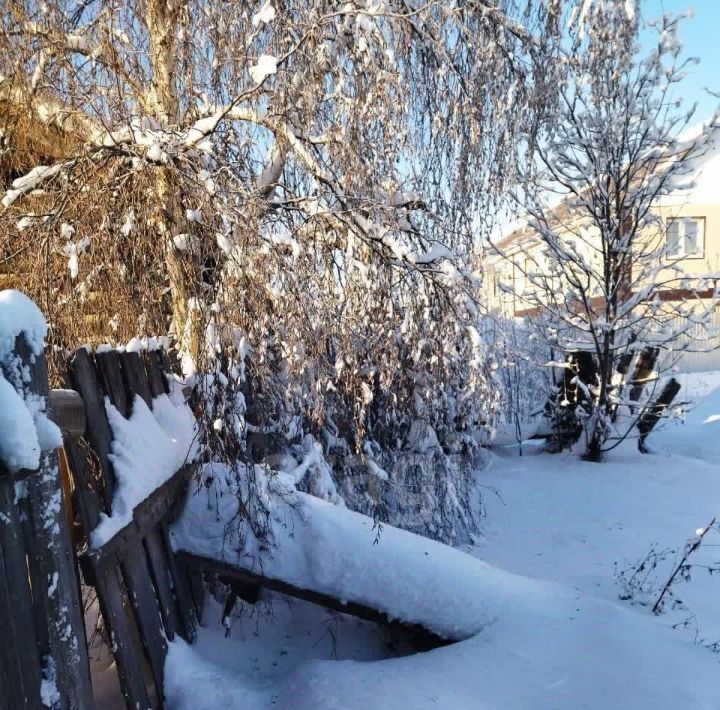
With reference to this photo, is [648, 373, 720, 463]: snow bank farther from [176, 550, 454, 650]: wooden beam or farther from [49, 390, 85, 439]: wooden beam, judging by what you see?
[49, 390, 85, 439]: wooden beam

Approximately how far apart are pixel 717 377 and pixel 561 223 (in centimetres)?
1043

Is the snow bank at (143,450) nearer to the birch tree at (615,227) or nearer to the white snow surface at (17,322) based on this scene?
the white snow surface at (17,322)

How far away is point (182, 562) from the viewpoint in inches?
125

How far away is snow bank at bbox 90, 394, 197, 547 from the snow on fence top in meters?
0.68

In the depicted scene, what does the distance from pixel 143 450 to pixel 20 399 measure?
1.34 metres

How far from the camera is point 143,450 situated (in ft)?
8.73

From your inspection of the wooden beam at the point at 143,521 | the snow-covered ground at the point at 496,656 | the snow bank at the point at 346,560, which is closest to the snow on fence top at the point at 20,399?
the wooden beam at the point at 143,521

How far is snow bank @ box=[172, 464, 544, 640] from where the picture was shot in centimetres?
321

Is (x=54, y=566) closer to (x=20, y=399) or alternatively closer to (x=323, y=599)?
(x=20, y=399)

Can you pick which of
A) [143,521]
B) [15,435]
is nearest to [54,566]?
[15,435]

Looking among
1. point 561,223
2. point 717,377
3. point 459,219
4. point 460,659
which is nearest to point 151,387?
point 460,659

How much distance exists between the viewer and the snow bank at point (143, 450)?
2330mm

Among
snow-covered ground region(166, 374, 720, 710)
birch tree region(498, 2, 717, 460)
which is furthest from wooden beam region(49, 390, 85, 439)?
birch tree region(498, 2, 717, 460)

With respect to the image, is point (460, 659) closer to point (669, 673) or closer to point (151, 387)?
point (669, 673)
